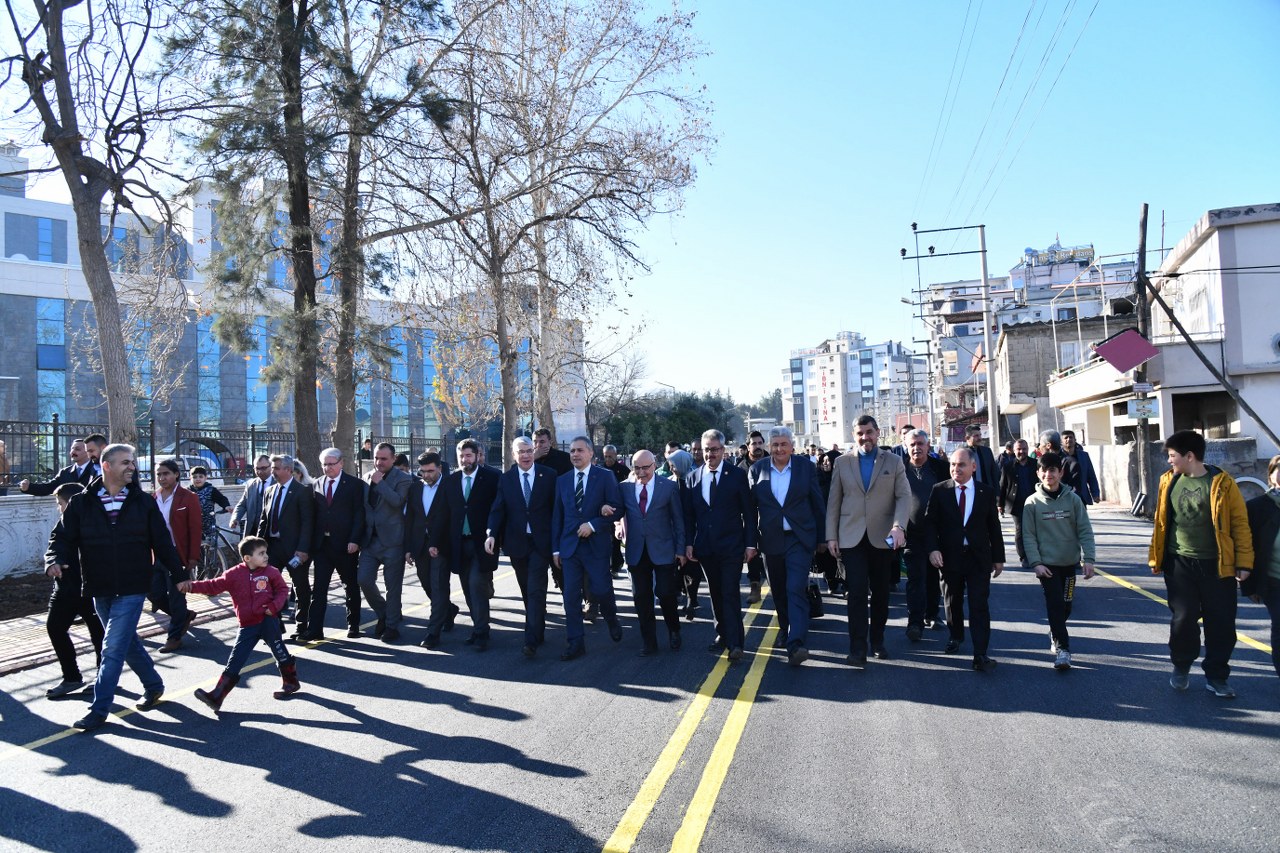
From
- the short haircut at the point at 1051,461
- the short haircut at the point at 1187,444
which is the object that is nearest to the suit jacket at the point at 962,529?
the short haircut at the point at 1051,461

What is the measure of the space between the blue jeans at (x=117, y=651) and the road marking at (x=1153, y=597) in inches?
344

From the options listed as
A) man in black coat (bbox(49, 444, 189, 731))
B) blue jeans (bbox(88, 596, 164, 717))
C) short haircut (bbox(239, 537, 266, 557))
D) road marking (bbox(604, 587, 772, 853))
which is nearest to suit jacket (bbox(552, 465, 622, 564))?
road marking (bbox(604, 587, 772, 853))

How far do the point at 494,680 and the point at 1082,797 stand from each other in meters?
4.49

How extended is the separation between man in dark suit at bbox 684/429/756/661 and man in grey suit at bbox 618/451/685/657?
0.20 m

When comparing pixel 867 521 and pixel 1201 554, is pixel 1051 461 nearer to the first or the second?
pixel 1201 554

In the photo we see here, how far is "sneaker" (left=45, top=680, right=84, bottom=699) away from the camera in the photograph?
282 inches

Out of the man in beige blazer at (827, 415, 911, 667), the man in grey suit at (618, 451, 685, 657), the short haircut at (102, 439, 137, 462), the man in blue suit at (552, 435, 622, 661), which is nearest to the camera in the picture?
the short haircut at (102, 439, 137, 462)

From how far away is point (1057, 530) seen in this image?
23.5 feet

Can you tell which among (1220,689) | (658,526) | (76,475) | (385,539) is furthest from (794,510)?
(76,475)

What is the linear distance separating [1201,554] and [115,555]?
25.3ft

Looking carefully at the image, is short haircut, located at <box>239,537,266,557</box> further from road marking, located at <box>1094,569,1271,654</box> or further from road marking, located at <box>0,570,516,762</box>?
road marking, located at <box>1094,569,1271,654</box>

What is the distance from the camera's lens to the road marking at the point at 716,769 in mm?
4188

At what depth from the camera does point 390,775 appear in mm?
5164

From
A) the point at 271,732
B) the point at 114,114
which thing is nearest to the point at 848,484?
the point at 271,732
